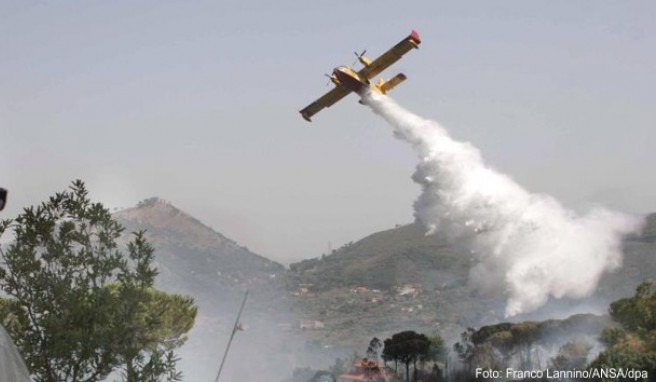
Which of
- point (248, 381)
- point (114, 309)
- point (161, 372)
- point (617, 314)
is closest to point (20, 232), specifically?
point (114, 309)

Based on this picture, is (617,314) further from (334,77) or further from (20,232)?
(20,232)

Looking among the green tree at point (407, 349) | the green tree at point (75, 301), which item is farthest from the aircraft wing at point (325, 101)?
the green tree at point (75, 301)

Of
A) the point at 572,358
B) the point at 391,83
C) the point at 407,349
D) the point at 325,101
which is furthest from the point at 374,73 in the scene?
the point at 407,349

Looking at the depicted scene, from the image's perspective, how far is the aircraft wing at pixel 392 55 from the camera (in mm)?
57531

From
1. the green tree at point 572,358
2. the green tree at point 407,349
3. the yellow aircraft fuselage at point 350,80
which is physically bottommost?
the green tree at point 572,358

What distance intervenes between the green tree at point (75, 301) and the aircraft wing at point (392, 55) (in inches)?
1614

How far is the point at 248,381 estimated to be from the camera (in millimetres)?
188875

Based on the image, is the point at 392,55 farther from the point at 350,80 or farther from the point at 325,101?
the point at 325,101

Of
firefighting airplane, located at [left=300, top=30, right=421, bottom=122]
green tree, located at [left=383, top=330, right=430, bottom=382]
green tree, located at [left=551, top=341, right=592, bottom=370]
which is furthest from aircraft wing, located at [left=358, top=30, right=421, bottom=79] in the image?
green tree, located at [left=383, top=330, right=430, bottom=382]

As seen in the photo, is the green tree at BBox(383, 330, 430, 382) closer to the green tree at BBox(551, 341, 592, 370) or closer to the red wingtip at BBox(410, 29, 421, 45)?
the green tree at BBox(551, 341, 592, 370)

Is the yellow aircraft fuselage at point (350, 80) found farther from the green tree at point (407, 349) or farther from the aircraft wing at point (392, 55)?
the green tree at point (407, 349)

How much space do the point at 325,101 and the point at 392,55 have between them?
8.49 metres

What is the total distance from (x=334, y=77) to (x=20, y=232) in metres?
42.3

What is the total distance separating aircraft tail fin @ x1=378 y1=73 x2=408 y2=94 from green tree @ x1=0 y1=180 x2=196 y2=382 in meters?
42.6
